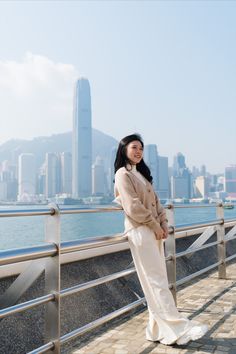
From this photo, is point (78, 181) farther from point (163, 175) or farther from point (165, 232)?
point (165, 232)

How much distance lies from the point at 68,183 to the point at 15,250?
426ft

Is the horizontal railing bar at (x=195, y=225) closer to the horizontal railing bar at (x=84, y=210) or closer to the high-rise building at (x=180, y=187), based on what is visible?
the horizontal railing bar at (x=84, y=210)

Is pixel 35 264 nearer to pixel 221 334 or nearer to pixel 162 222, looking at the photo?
pixel 162 222

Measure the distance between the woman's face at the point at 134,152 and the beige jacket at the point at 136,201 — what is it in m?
0.11

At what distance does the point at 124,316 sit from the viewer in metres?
3.80

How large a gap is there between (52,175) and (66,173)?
320 inches

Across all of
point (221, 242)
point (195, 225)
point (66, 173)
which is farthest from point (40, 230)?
point (66, 173)

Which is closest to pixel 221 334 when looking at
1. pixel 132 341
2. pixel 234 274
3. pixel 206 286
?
pixel 132 341

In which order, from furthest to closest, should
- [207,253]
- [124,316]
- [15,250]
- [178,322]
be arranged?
[207,253]
[124,316]
[178,322]
[15,250]

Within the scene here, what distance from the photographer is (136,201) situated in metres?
2.86

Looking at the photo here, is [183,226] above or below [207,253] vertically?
above

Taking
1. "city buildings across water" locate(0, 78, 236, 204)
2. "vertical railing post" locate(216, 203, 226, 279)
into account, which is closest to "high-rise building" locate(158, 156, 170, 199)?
"city buildings across water" locate(0, 78, 236, 204)

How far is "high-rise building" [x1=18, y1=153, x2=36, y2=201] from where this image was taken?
362 ft

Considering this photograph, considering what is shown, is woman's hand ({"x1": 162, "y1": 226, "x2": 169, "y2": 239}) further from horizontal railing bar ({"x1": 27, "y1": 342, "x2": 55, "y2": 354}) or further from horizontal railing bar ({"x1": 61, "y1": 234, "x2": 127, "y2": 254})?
horizontal railing bar ({"x1": 27, "y1": 342, "x2": 55, "y2": 354})
